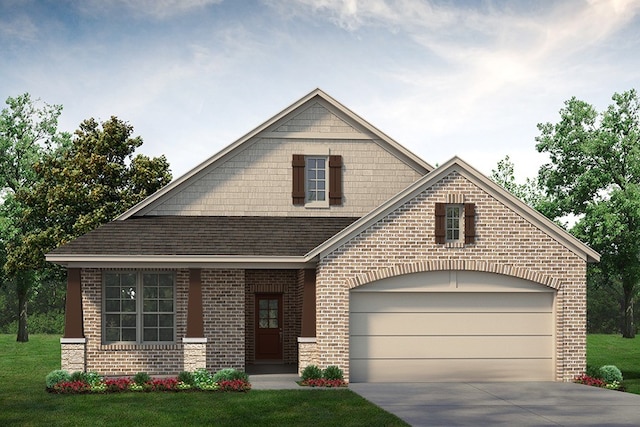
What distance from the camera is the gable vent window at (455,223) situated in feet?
69.6

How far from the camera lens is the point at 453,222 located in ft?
70.7

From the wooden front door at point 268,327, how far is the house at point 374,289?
129 inches

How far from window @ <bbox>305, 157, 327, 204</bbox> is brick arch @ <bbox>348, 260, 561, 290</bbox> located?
4.47 m

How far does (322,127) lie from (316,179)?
1.59 meters

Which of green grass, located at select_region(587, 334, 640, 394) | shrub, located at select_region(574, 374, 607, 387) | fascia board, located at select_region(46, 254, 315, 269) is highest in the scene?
fascia board, located at select_region(46, 254, 315, 269)

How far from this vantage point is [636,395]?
1936cm

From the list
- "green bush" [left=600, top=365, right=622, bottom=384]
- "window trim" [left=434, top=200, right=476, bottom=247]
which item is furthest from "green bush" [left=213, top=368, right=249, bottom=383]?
"green bush" [left=600, top=365, right=622, bottom=384]

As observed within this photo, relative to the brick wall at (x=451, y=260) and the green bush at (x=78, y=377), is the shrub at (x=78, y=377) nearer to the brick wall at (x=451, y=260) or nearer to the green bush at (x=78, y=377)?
the green bush at (x=78, y=377)

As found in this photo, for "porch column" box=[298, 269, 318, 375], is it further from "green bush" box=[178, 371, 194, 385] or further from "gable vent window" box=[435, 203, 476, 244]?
"gable vent window" box=[435, 203, 476, 244]

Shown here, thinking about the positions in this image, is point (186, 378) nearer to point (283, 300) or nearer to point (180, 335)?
point (180, 335)

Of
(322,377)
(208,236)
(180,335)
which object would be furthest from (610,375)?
(180,335)

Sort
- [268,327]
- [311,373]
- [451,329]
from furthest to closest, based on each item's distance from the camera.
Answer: [268,327]
[451,329]
[311,373]

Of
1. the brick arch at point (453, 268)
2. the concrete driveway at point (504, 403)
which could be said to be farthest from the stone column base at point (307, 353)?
the brick arch at point (453, 268)

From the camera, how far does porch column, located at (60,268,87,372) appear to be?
70.3 ft
